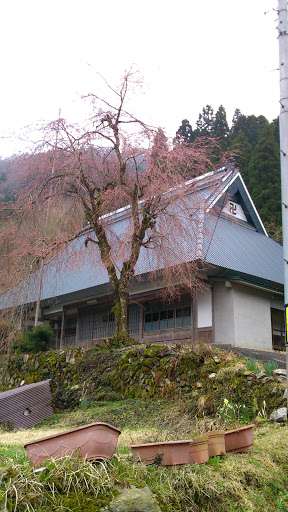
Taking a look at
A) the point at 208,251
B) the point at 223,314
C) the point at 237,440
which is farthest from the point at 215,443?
the point at 223,314

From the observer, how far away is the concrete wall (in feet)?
50.3

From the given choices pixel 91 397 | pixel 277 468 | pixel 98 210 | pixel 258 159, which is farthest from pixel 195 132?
pixel 277 468

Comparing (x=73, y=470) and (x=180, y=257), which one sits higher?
(x=180, y=257)

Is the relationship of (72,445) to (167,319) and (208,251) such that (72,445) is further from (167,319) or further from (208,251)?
(167,319)

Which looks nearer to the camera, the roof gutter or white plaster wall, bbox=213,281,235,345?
the roof gutter

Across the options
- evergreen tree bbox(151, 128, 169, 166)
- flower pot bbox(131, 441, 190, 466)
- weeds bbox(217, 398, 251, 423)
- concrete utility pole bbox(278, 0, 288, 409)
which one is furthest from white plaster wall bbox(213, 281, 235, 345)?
flower pot bbox(131, 441, 190, 466)

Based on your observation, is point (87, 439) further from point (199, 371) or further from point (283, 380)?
point (199, 371)

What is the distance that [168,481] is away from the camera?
3904mm

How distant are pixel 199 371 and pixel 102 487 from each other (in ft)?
18.4

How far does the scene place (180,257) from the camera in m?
11.4

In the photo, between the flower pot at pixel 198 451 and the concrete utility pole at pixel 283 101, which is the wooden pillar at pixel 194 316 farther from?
the flower pot at pixel 198 451

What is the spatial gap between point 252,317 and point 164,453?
40.9 ft

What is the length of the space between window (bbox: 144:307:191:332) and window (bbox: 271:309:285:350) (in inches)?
141

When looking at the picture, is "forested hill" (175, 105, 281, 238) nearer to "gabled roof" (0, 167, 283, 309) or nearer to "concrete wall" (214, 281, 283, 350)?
"gabled roof" (0, 167, 283, 309)
